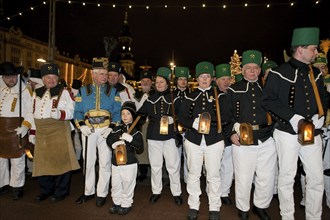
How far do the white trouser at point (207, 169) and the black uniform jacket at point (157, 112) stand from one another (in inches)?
29.9

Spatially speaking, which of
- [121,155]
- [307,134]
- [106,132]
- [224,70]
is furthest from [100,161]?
[307,134]

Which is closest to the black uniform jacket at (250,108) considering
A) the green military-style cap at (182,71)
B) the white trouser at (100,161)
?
the green military-style cap at (182,71)

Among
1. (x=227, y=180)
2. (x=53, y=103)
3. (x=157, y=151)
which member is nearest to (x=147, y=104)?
(x=157, y=151)

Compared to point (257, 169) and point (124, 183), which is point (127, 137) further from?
point (257, 169)

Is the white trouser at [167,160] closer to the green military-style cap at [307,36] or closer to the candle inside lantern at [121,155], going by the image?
the candle inside lantern at [121,155]

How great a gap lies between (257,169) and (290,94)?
50.4 inches

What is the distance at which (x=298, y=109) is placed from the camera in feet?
12.5

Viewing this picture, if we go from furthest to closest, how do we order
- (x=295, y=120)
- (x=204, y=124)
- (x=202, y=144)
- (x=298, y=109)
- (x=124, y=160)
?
(x=124, y=160) → (x=202, y=144) → (x=204, y=124) → (x=298, y=109) → (x=295, y=120)

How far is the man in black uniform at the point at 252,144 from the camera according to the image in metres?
4.29

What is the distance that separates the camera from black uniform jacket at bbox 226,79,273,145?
427 centimetres

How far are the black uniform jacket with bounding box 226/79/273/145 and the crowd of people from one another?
0.05 ft

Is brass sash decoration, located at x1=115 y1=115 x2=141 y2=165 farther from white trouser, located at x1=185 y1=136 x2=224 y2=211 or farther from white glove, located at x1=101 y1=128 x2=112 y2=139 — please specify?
white trouser, located at x1=185 y1=136 x2=224 y2=211

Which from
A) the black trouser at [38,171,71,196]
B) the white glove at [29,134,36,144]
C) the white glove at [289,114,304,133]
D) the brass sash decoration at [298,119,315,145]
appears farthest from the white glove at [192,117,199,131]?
the white glove at [29,134,36,144]

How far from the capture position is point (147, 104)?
17.9ft
